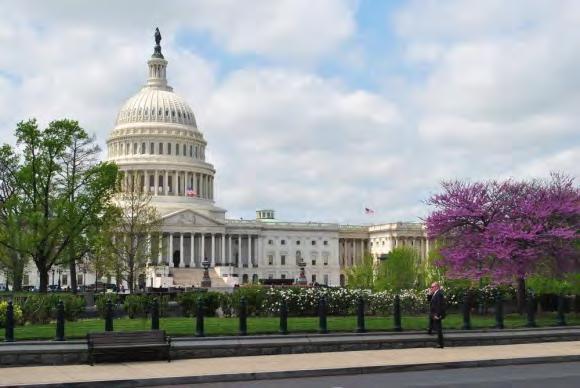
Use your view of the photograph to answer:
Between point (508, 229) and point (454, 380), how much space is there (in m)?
20.6

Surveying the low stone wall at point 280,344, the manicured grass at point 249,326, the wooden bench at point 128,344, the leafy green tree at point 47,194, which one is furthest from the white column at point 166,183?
the wooden bench at point 128,344

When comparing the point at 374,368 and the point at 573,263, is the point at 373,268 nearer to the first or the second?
the point at 573,263

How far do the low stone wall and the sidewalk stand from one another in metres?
0.44

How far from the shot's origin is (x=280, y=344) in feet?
75.0

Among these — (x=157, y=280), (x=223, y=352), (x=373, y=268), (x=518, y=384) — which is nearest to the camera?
(x=518, y=384)

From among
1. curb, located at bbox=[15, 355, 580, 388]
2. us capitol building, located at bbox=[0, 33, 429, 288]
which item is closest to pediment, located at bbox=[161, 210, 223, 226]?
us capitol building, located at bbox=[0, 33, 429, 288]

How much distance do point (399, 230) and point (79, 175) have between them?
115981mm

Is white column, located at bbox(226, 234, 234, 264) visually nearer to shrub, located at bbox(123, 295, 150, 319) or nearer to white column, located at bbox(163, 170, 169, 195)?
white column, located at bbox(163, 170, 169, 195)

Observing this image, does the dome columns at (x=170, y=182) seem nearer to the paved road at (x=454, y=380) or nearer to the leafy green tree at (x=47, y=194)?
the leafy green tree at (x=47, y=194)

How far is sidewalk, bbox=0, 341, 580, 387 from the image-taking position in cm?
1783

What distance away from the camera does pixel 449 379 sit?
18.4 meters

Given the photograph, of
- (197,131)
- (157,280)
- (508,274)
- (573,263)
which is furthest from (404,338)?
(197,131)

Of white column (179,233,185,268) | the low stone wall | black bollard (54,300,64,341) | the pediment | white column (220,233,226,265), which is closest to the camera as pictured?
the low stone wall

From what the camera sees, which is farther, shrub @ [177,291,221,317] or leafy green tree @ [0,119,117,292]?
leafy green tree @ [0,119,117,292]
